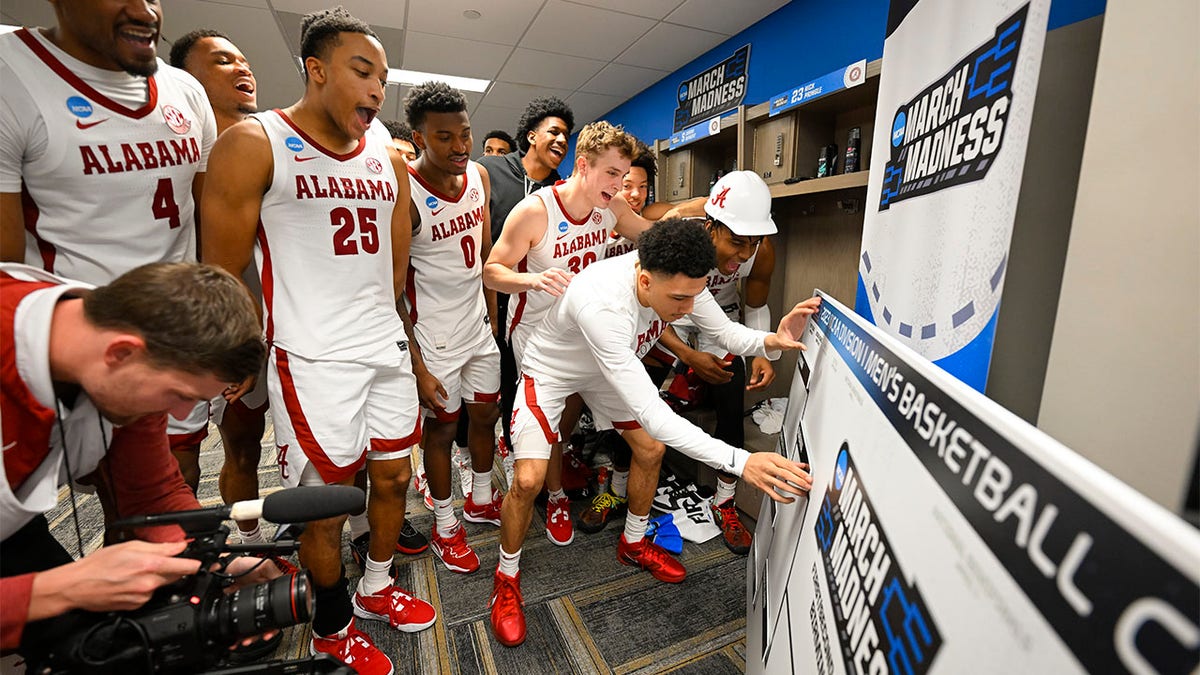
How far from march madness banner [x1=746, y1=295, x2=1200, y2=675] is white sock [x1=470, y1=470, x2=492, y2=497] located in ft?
4.73

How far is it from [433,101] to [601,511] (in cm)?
173

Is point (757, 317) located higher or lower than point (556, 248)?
lower

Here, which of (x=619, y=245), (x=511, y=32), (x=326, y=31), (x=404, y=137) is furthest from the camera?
(x=511, y=32)

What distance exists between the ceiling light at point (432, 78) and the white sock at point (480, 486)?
14.2ft

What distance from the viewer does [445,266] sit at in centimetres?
182

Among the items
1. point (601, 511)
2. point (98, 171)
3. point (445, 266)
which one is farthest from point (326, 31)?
point (601, 511)

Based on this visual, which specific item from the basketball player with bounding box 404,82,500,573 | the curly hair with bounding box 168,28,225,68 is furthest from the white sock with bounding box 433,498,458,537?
the curly hair with bounding box 168,28,225,68

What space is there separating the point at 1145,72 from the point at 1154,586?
65 centimetres

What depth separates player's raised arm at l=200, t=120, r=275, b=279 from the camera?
119 cm

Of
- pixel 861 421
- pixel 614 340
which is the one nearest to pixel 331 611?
pixel 614 340

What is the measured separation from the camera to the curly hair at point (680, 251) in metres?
1.40

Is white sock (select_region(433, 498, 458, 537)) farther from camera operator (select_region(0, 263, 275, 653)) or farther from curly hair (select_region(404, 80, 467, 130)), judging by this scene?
curly hair (select_region(404, 80, 467, 130))

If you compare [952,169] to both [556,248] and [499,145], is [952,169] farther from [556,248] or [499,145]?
[499,145]

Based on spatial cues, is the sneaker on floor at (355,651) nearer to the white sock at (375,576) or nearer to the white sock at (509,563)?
the white sock at (375,576)
